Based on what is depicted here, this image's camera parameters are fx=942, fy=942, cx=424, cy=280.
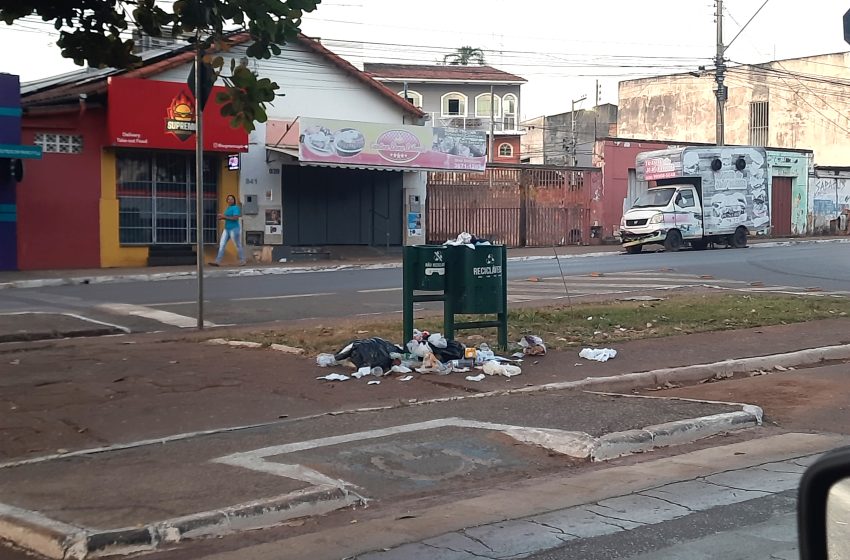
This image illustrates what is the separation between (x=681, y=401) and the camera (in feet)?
28.4

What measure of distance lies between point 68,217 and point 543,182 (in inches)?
720

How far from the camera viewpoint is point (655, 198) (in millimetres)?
32469

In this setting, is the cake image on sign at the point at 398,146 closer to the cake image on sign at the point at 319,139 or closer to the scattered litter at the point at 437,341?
the cake image on sign at the point at 319,139

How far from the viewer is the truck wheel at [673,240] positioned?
31625 millimetres

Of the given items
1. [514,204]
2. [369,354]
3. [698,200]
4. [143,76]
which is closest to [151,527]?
[369,354]

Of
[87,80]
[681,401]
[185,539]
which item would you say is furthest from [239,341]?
[87,80]

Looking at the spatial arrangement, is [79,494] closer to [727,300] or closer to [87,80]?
[727,300]

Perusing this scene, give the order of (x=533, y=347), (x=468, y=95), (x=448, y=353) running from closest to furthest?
(x=448, y=353), (x=533, y=347), (x=468, y=95)

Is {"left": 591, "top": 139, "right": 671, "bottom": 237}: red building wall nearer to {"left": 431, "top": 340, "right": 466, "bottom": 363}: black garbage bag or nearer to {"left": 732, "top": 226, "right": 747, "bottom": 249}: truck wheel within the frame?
{"left": 732, "top": 226, "right": 747, "bottom": 249}: truck wheel

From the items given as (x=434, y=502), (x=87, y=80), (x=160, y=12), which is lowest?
(x=434, y=502)

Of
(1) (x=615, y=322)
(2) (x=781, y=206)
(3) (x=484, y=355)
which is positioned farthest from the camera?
(2) (x=781, y=206)

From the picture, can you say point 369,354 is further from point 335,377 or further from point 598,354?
point 598,354

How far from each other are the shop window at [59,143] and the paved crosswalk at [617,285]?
12.7 meters

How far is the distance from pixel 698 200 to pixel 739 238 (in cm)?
265
